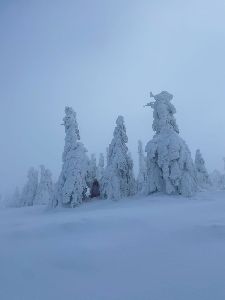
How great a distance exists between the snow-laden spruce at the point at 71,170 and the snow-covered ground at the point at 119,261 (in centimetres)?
1458

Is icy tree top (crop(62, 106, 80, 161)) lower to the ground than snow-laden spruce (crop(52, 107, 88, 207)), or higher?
higher

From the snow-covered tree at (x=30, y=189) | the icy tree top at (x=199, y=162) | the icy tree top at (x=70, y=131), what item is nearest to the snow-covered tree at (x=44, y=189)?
the snow-covered tree at (x=30, y=189)

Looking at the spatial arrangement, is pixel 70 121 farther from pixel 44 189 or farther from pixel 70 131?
pixel 44 189

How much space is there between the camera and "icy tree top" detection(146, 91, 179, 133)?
2519 cm

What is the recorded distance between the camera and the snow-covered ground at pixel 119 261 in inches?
239

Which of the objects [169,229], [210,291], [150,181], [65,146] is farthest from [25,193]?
[210,291]

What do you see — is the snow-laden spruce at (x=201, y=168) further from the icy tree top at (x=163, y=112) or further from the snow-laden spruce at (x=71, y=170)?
the snow-laden spruce at (x=71, y=170)

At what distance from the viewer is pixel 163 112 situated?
82.9 ft

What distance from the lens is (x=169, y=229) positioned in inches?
391

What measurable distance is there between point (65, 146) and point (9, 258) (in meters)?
21.0

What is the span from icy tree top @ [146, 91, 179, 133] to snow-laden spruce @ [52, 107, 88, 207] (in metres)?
6.90

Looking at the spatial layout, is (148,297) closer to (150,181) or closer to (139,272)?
(139,272)

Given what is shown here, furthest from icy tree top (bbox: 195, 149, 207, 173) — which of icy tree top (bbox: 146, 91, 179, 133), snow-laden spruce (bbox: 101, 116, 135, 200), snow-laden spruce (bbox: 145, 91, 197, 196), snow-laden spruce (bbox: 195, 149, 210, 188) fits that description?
snow-laden spruce (bbox: 145, 91, 197, 196)

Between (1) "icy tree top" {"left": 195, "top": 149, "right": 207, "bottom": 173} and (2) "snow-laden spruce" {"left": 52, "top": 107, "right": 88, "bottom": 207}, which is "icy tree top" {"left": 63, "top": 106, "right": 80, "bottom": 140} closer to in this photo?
(2) "snow-laden spruce" {"left": 52, "top": 107, "right": 88, "bottom": 207}
